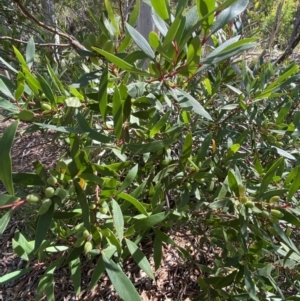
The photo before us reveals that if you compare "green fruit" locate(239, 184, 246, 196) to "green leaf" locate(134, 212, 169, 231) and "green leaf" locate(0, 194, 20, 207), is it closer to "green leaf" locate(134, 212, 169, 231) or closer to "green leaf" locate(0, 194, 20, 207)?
"green leaf" locate(134, 212, 169, 231)

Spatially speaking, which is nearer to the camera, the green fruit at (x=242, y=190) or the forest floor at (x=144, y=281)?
the green fruit at (x=242, y=190)

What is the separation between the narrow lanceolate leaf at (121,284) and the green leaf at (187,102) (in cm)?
40

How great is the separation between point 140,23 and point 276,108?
102 inches

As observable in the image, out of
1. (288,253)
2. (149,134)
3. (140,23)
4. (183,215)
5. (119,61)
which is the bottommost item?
(288,253)

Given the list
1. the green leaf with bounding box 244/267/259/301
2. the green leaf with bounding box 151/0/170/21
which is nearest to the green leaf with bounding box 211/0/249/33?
the green leaf with bounding box 151/0/170/21

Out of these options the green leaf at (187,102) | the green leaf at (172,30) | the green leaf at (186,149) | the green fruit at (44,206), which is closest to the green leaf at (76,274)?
the green fruit at (44,206)

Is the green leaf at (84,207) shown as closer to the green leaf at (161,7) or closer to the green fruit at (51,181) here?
the green fruit at (51,181)

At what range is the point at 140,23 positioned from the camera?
353cm

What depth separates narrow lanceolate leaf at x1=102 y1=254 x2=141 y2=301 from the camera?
0.70m

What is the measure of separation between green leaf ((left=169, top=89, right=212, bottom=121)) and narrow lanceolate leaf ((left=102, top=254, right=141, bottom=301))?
402 mm

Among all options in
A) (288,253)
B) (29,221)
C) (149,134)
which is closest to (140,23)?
(29,221)

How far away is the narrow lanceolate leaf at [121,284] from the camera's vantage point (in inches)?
27.6

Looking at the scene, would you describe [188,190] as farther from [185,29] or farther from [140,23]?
[140,23]

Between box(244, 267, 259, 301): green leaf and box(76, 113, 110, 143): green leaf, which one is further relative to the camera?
box(244, 267, 259, 301): green leaf
